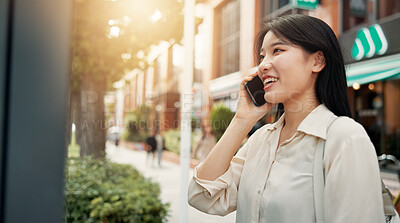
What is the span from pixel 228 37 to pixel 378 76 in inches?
393

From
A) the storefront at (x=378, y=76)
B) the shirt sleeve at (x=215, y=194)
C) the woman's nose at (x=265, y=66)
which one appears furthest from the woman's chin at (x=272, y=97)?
the storefront at (x=378, y=76)

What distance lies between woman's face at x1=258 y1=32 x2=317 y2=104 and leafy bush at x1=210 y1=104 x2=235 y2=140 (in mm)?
9939

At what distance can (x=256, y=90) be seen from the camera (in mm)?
1594

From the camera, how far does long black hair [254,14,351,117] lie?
1.34m

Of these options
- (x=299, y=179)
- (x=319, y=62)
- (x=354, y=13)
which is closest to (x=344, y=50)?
(x=319, y=62)

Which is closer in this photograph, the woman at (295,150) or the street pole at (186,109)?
the woman at (295,150)

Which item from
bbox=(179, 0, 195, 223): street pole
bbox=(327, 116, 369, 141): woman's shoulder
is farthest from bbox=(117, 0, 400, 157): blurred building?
bbox=(327, 116, 369, 141): woman's shoulder

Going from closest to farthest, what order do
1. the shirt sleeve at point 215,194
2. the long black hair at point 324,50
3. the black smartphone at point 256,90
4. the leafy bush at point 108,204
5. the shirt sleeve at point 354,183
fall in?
the shirt sleeve at point 354,183 < the long black hair at point 324,50 < the shirt sleeve at point 215,194 < the black smartphone at point 256,90 < the leafy bush at point 108,204

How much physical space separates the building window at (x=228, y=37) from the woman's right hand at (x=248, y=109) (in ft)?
46.8

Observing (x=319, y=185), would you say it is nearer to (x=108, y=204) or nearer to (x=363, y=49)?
(x=108, y=204)

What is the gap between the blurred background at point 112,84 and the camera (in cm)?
66

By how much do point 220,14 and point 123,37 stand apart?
11.2m

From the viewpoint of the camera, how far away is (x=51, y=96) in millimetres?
673

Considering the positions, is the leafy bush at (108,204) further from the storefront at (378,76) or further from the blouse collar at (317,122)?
the storefront at (378,76)
